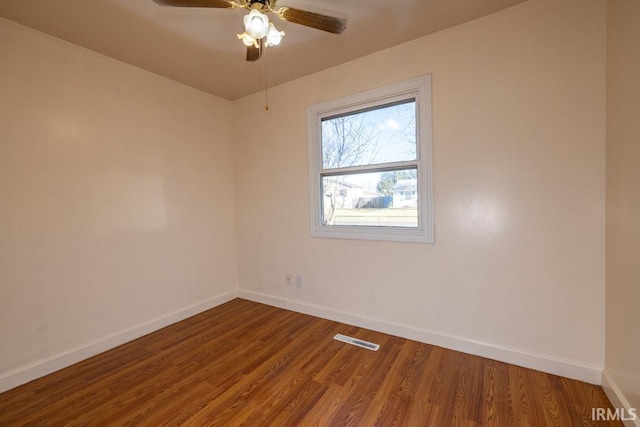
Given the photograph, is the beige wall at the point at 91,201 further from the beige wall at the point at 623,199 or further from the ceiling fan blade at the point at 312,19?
the beige wall at the point at 623,199

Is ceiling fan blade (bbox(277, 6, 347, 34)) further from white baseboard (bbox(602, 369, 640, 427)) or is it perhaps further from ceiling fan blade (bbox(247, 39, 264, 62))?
white baseboard (bbox(602, 369, 640, 427))

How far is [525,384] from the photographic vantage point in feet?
5.62

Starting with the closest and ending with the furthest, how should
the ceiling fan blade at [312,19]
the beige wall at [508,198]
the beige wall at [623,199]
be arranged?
1. the beige wall at [623,199]
2. the ceiling fan blade at [312,19]
3. the beige wall at [508,198]

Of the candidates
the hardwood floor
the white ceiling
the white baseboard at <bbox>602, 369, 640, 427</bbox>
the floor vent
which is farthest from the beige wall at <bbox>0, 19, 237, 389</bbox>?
the white baseboard at <bbox>602, 369, 640, 427</bbox>

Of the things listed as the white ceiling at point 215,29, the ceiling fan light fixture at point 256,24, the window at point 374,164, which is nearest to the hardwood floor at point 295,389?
the window at point 374,164

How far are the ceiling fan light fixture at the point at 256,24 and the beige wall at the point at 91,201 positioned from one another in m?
1.77

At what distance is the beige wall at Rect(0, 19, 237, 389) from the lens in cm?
186

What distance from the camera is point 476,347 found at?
2045 millimetres

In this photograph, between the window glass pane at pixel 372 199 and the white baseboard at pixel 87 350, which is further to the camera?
the window glass pane at pixel 372 199

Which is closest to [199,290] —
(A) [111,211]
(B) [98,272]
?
(B) [98,272]

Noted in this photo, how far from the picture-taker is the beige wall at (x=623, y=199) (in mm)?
1323

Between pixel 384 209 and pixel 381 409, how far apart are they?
1553 mm

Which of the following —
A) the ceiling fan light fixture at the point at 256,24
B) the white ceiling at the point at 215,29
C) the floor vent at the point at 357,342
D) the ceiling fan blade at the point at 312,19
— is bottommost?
the floor vent at the point at 357,342

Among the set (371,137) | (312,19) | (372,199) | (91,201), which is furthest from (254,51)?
(91,201)
